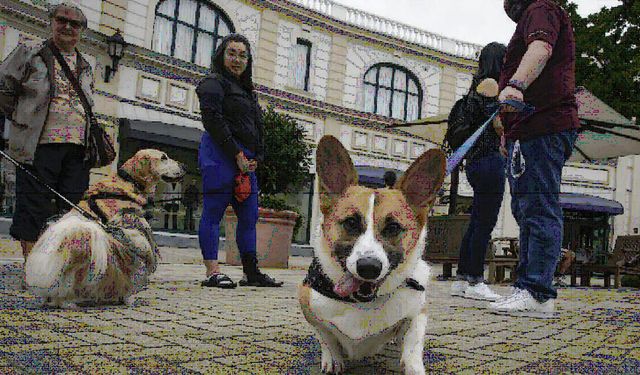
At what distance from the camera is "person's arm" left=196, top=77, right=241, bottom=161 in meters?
4.03

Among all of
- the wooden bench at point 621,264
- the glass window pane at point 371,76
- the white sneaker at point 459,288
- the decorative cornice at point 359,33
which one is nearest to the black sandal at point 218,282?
the white sneaker at point 459,288

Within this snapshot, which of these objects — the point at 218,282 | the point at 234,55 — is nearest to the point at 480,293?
the point at 218,282

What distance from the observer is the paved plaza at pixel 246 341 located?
1709 mm

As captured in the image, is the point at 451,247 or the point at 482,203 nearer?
the point at 482,203

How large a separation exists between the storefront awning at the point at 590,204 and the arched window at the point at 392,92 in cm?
610

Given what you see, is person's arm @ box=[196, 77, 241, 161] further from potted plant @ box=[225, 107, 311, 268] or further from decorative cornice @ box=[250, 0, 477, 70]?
decorative cornice @ box=[250, 0, 477, 70]

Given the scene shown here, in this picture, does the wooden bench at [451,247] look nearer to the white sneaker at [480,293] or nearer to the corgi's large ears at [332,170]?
the white sneaker at [480,293]

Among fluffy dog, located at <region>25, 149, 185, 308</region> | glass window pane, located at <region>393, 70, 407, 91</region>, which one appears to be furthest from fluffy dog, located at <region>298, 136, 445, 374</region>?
glass window pane, located at <region>393, 70, 407, 91</region>

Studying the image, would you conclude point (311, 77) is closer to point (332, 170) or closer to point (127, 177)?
point (127, 177)

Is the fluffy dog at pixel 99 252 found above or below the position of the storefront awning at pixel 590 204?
below

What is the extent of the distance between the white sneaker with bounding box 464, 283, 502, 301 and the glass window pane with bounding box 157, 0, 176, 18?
1314 cm

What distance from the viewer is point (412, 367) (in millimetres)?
1589

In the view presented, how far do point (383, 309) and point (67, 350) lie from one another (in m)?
1.07

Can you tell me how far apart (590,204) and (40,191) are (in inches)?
759
